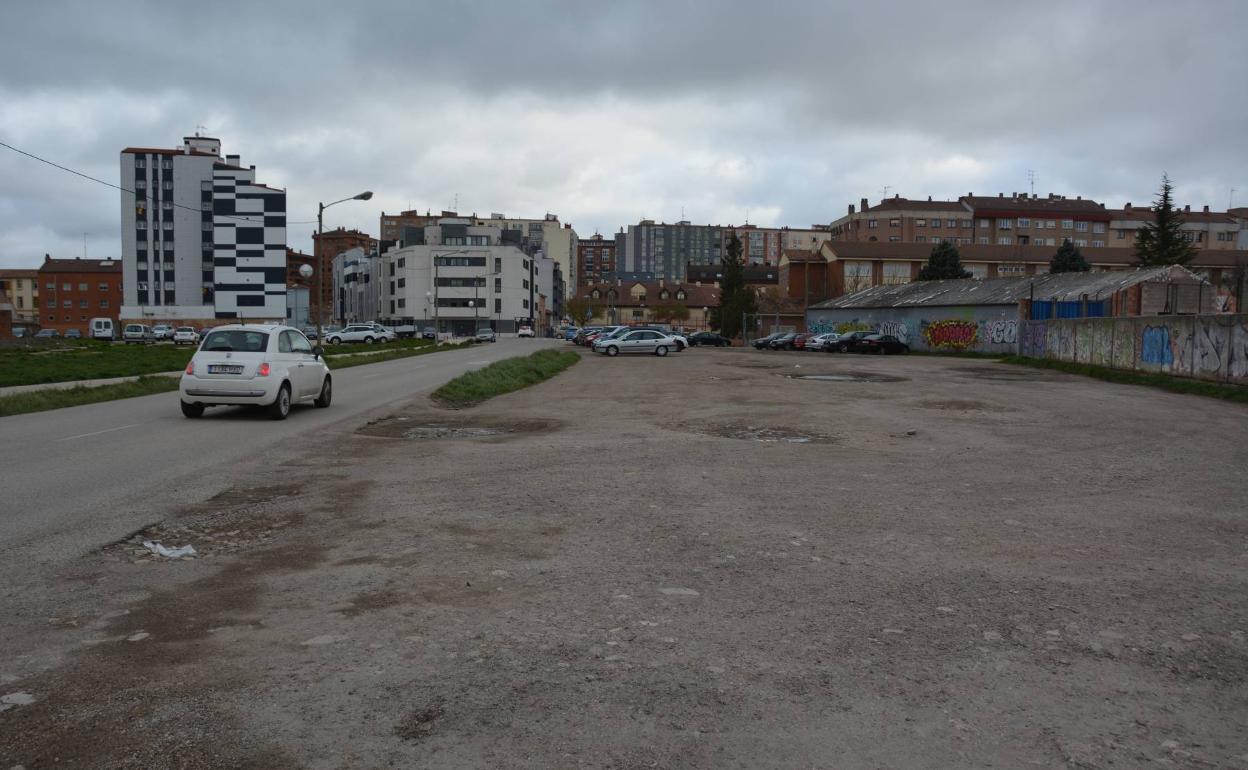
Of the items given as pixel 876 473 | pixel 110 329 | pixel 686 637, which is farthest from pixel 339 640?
pixel 110 329

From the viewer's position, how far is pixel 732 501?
346 inches

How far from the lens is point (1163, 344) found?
100 feet

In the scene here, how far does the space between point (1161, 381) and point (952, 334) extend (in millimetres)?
31384

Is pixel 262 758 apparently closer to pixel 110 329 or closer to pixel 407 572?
pixel 407 572

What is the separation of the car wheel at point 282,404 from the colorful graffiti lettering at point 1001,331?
46.5 m

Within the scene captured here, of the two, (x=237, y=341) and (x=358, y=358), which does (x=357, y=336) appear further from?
(x=237, y=341)

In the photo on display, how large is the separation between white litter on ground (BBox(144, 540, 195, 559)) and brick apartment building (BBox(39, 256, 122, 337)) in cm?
15054

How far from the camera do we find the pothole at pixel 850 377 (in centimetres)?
2981

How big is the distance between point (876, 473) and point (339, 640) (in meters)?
7.42

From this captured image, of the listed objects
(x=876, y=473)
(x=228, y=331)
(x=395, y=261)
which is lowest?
(x=876, y=473)

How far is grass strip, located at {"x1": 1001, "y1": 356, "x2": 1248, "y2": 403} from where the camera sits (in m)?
24.3

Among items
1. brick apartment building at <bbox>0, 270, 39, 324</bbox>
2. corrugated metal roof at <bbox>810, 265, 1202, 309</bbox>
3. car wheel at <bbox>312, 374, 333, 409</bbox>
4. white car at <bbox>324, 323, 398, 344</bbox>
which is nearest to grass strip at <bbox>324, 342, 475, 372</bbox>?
car wheel at <bbox>312, 374, 333, 409</bbox>

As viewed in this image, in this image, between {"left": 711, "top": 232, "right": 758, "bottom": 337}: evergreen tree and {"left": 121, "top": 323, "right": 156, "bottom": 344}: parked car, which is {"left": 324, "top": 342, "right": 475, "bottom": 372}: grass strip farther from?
{"left": 711, "top": 232, "right": 758, "bottom": 337}: evergreen tree

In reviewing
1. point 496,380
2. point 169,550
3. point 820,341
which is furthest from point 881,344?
point 169,550
